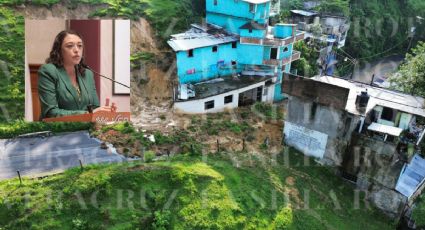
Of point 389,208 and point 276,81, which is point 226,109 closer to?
point 276,81

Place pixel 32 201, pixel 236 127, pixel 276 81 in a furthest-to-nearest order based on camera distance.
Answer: pixel 276 81
pixel 236 127
pixel 32 201

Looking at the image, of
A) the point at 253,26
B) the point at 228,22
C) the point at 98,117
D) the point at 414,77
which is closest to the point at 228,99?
the point at 253,26

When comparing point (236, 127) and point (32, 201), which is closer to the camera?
point (32, 201)

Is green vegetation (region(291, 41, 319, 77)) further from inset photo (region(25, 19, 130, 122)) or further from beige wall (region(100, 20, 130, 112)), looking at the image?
beige wall (region(100, 20, 130, 112))

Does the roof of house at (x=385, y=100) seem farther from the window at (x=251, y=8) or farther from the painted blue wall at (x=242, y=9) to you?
the window at (x=251, y=8)

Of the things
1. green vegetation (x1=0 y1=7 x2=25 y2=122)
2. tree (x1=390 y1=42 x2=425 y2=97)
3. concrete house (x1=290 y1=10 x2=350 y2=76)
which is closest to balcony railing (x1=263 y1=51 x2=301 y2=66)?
concrete house (x1=290 y1=10 x2=350 y2=76)

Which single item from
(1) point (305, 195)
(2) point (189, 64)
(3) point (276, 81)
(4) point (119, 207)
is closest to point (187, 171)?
(4) point (119, 207)

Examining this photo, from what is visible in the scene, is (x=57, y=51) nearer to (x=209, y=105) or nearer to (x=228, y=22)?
(x=209, y=105)
